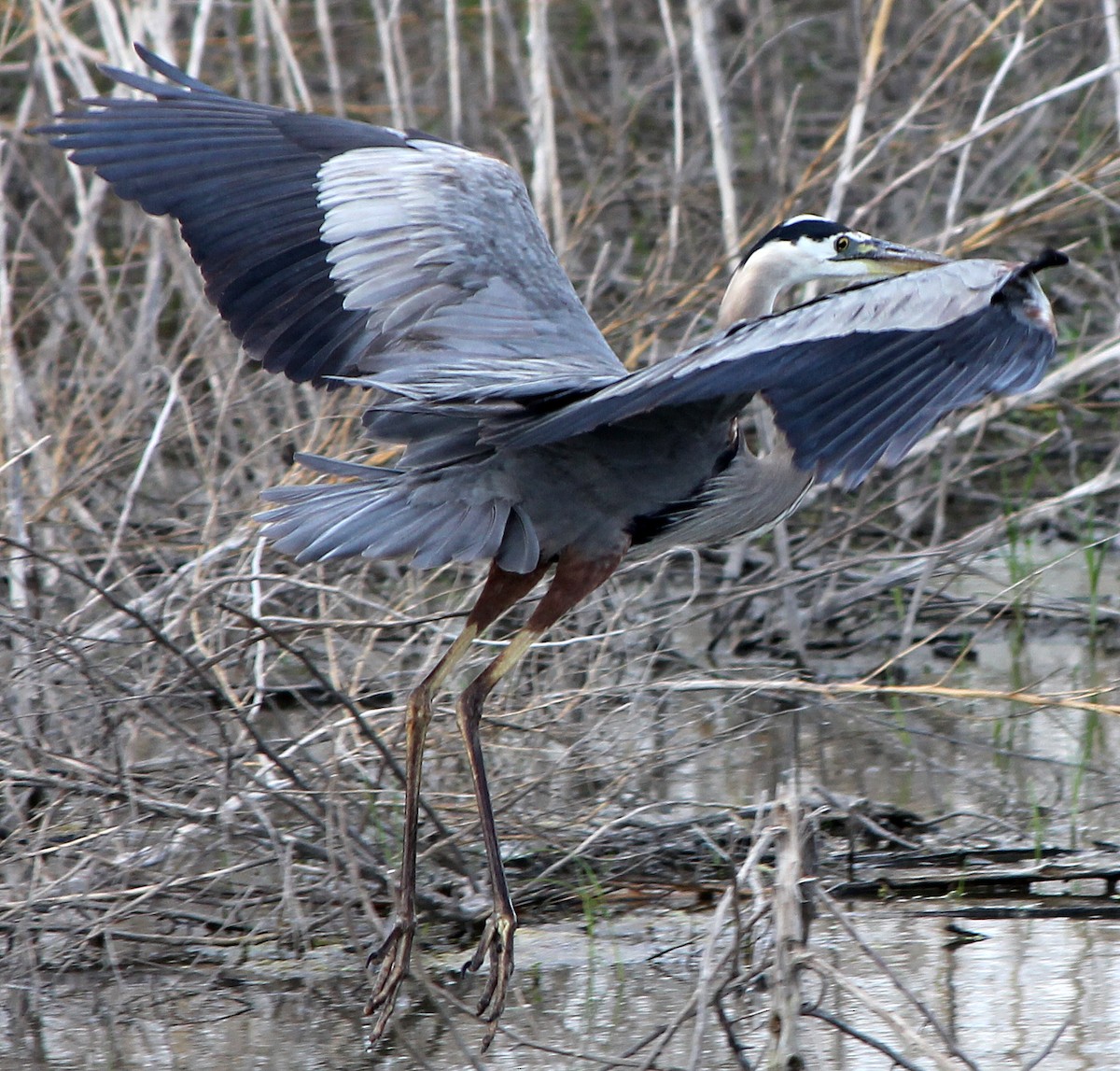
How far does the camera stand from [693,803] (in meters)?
3.93

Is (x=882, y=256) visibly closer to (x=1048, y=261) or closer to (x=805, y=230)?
(x=805, y=230)

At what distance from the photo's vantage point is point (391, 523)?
3.64 m

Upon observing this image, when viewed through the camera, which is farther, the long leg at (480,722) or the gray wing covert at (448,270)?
the gray wing covert at (448,270)

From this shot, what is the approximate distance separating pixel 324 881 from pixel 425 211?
5.11ft

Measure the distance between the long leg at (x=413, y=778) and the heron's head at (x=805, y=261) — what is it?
85cm

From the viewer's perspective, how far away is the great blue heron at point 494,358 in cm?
317

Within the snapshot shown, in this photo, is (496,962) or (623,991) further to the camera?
(623,991)

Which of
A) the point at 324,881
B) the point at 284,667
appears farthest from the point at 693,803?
the point at 284,667

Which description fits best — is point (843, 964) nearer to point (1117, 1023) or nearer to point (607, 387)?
point (1117, 1023)

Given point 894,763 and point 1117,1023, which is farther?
point 894,763

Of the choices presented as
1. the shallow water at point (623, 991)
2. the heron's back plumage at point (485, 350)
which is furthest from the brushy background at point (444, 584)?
the heron's back plumage at point (485, 350)

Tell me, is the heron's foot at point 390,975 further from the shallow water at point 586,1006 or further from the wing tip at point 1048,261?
the wing tip at point 1048,261

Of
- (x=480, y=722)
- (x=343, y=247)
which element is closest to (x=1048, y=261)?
(x=480, y=722)

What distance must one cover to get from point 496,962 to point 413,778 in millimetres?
410
